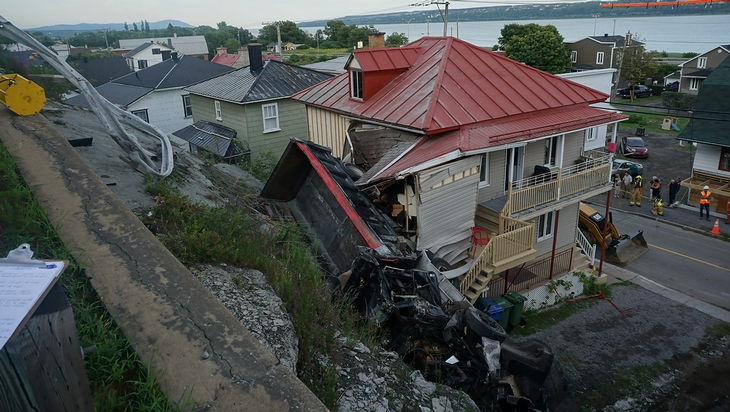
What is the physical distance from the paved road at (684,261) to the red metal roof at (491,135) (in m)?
7.02

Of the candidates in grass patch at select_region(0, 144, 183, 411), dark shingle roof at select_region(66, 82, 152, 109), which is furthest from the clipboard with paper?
dark shingle roof at select_region(66, 82, 152, 109)

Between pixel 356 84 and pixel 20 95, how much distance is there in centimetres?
880

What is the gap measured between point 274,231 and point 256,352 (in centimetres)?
496

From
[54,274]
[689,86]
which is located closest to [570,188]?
[54,274]

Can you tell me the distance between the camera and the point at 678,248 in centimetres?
1984

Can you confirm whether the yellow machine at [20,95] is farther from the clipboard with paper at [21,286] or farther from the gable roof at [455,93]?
the gable roof at [455,93]

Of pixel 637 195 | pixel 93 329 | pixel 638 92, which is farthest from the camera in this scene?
pixel 638 92

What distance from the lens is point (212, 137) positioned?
977 inches

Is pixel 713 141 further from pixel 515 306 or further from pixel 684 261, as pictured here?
pixel 515 306

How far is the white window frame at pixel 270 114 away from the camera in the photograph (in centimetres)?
2356

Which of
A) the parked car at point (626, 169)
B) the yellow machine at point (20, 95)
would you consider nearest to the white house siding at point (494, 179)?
the yellow machine at point (20, 95)

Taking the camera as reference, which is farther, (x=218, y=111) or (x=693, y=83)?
(x=693, y=83)

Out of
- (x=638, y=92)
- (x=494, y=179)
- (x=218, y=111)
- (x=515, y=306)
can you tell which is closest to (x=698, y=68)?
(x=638, y=92)

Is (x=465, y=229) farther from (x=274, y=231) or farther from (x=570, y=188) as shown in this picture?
(x=274, y=231)
